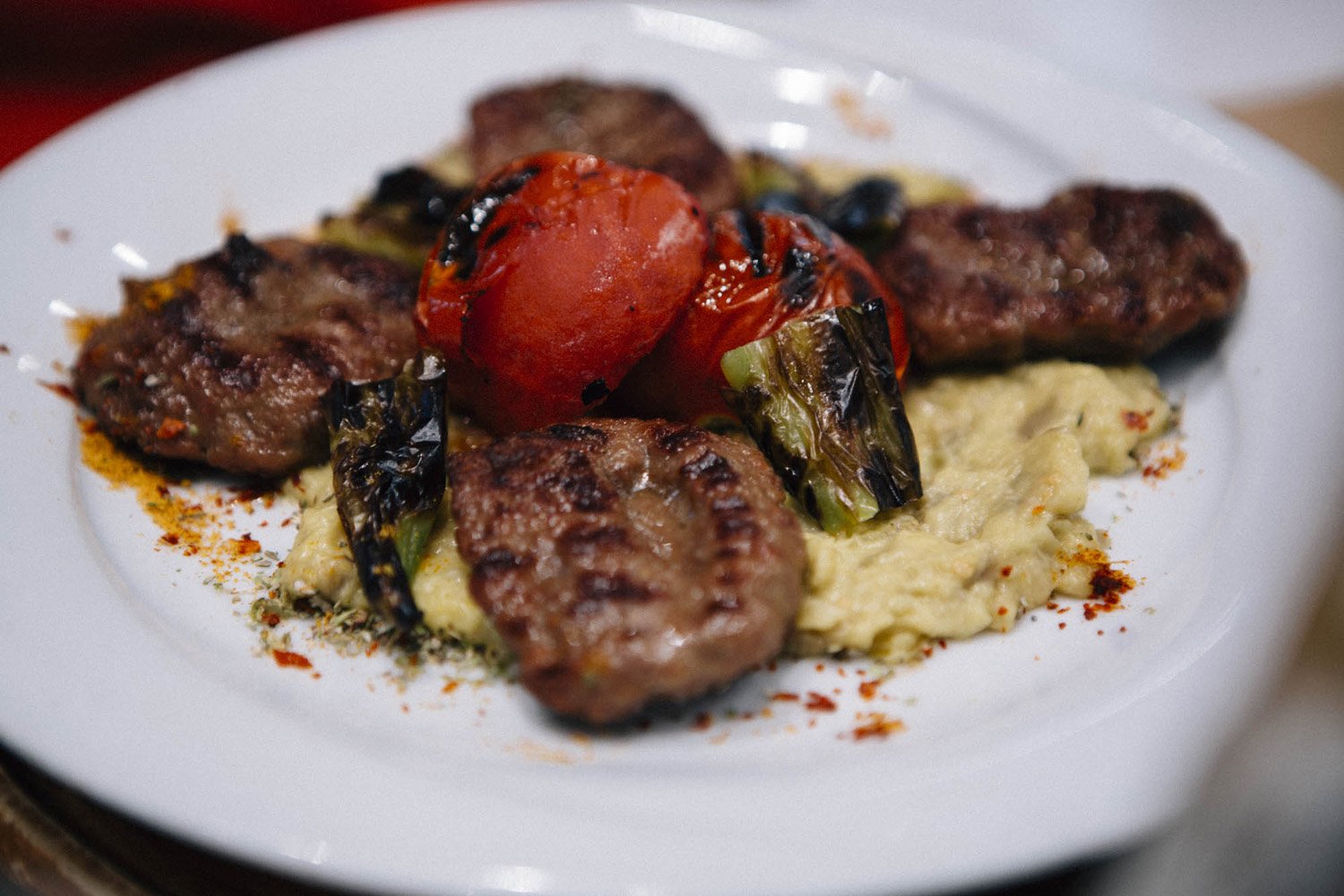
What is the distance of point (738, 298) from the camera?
160 inches

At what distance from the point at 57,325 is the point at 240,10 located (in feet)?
15.4

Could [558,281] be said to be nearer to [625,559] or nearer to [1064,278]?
[625,559]

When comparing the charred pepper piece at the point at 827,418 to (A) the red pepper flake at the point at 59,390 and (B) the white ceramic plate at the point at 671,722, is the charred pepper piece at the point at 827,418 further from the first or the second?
(A) the red pepper flake at the point at 59,390

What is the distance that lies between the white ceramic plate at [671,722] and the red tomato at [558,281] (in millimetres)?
1046

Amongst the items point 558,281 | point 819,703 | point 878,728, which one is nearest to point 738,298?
point 558,281

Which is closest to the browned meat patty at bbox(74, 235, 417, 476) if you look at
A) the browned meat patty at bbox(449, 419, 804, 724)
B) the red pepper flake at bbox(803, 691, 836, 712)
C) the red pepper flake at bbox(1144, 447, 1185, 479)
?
the browned meat patty at bbox(449, 419, 804, 724)

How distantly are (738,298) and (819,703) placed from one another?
150 cm

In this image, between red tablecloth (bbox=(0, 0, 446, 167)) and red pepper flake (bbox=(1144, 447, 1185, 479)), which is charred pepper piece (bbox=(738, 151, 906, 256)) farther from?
red tablecloth (bbox=(0, 0, 446, 167))

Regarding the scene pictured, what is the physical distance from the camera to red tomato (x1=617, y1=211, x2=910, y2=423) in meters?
4.07

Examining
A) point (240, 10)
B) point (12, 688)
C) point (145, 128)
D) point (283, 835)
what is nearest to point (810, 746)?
point (283, 835)

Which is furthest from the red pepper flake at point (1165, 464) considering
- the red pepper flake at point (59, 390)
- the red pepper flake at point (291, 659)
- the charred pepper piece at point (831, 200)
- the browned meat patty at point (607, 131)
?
the red pepper flake at point (59, 390)

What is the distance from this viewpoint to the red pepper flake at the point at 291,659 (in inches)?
138

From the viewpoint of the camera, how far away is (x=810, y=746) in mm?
3270

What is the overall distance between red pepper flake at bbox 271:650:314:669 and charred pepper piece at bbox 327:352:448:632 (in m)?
0.27
